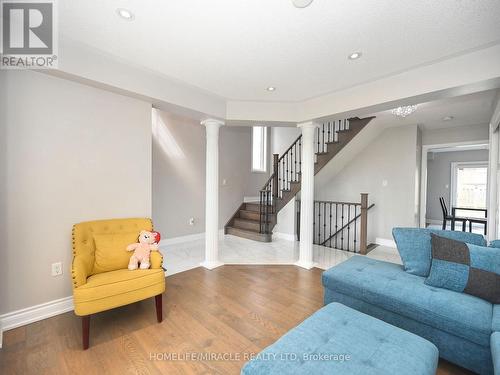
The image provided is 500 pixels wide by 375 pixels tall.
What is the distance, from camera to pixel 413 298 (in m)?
1.69

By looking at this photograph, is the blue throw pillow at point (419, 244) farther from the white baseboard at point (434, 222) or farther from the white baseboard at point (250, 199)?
the white baseboard at point (434, 222)

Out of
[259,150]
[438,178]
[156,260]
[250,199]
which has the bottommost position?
[156,260]

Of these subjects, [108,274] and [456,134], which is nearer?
[108,274]

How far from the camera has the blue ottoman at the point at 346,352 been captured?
1.04m

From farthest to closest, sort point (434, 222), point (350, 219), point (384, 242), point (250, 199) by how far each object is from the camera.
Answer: point (434, 222)
point (250, 199)
point (350, 219)
point (384, 242)

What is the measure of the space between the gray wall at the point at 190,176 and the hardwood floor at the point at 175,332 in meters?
1.82

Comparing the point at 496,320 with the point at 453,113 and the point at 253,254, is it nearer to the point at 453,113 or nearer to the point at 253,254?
the point at 253,254

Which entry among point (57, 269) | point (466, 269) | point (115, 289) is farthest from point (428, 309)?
point (57, 269)

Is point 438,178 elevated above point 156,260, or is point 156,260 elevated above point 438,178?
point 438,178

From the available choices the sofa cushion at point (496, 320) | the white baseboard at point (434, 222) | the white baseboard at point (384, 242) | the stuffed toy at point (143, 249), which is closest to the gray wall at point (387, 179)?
the white baseboard at point (384, 242)

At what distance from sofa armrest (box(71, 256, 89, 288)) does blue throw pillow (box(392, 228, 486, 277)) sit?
2837mm

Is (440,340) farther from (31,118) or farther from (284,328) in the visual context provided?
(31,118)

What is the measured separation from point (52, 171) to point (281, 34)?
2.46 metres

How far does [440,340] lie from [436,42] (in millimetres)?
2383
